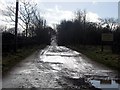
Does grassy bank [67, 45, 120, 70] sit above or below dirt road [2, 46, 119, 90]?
below

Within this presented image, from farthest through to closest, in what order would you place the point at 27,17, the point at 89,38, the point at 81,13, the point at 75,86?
the point at 81,13 < the point at 89,38 < the point at 27,17 < the point at 75,86

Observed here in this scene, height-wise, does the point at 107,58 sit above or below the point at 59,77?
below

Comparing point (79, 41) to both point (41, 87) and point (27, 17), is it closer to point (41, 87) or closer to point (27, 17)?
point (27, 17)

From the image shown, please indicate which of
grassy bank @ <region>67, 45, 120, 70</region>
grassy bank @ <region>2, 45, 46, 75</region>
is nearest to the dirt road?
grassy bank @ <region>2, 45, 46, 75</region>

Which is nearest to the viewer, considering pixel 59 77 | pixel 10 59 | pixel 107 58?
pixel 59 77

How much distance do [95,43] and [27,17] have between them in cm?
2895

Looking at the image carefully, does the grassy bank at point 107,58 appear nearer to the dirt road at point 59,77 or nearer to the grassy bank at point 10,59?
the dirt road at point 59,77

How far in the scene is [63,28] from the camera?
12219 cm

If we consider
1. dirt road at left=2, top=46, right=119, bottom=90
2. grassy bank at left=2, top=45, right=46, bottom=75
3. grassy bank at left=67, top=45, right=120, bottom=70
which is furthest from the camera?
grassy bank at left=67, top=45, right=120, bottom=70

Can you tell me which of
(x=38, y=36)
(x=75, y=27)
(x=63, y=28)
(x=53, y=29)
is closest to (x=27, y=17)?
(x=38, y=36)

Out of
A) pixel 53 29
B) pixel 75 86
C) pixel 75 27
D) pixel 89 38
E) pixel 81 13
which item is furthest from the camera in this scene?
pixel 53 29

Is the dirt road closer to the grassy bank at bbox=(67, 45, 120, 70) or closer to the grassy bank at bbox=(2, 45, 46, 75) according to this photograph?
the grassy bank at bbox=(2, 45, 46, 75)

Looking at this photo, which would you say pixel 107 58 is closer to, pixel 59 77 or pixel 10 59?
pixel 10 59

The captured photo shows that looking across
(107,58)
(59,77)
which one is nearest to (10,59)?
(107,58)
